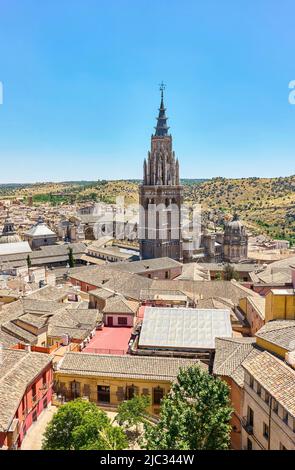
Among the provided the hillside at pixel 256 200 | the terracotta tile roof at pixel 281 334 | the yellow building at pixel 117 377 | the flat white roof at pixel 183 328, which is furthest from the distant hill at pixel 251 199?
the yellow building at pixel 117 377

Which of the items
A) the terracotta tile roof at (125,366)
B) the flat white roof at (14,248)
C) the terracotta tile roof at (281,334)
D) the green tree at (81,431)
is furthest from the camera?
the flat white roof at (14,248)

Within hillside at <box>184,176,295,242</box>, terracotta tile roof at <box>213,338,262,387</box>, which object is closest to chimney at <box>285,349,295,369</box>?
terracotta tile roof at <box>213,338,262,387</box>

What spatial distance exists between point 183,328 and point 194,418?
10412 millimetres

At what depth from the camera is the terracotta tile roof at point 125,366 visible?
21.0m

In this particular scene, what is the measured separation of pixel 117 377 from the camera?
20.9m

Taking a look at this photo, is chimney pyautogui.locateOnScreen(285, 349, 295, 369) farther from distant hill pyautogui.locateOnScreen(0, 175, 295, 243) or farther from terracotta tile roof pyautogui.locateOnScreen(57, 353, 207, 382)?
distant hill pyautogui.locateOnScreen(0, 175, 295, 243)

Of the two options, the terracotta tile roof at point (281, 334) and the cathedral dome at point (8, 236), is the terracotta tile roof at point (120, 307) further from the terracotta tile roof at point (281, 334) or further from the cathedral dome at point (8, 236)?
the cathedral dome at point (8, 236)

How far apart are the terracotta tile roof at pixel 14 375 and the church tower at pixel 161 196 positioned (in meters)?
39.4

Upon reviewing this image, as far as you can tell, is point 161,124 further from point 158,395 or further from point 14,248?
point 158,395

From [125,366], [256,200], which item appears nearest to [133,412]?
[125,366]

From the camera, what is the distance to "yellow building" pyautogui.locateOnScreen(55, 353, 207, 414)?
20.8m

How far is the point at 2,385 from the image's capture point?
17469 mm

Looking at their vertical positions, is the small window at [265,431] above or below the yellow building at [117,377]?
above
